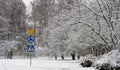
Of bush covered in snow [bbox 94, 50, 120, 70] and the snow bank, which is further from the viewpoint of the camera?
the snow bank

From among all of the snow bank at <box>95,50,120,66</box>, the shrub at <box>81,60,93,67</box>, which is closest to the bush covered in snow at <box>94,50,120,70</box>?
the snow bank at <box>95,50,120,66</box>

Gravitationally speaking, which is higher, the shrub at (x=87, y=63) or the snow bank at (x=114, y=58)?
the snow bank at (x=114, y=58)

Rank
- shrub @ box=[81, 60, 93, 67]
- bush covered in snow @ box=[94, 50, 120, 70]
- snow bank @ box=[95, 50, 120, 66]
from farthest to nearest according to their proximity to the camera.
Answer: shrub @ box=[81, 60, 93, 67] → snow bank @ box=[95, 50, 120, 66] → bush covered in snow @ box=[94, 50, 120, 70]

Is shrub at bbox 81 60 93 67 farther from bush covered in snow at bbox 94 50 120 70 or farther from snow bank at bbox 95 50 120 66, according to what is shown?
snow bank at bbox 95 50 120 66

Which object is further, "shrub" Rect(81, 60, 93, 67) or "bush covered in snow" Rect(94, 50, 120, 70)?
"shrub" Rect(81, 60, 93, 67)

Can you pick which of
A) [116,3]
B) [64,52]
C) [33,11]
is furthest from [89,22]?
[33,11]

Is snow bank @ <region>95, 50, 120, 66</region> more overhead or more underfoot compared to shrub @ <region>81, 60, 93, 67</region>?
more overhead

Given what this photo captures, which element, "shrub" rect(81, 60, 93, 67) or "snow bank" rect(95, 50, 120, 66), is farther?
"shrub" rect(81, 60, 93, 67)

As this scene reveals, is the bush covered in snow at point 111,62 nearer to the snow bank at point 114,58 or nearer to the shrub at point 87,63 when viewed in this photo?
the snow bank at point 114,58

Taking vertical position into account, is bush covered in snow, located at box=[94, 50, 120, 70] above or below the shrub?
above

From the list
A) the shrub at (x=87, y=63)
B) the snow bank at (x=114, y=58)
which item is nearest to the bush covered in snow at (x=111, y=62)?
the snow bank at (x=114, y=58)

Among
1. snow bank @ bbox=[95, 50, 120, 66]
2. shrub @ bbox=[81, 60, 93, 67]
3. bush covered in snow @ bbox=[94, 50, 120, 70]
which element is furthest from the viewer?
shrub @ bbox=[81, 60, 93, 67]

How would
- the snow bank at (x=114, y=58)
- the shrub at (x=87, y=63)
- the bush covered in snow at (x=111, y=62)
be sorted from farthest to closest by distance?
1. the shrub at (x=87, y=63)
2. the snow bank at (x=114, y=58)
3. the bush covered in snow at (x=111, y=62)

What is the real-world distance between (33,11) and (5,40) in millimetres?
13941
